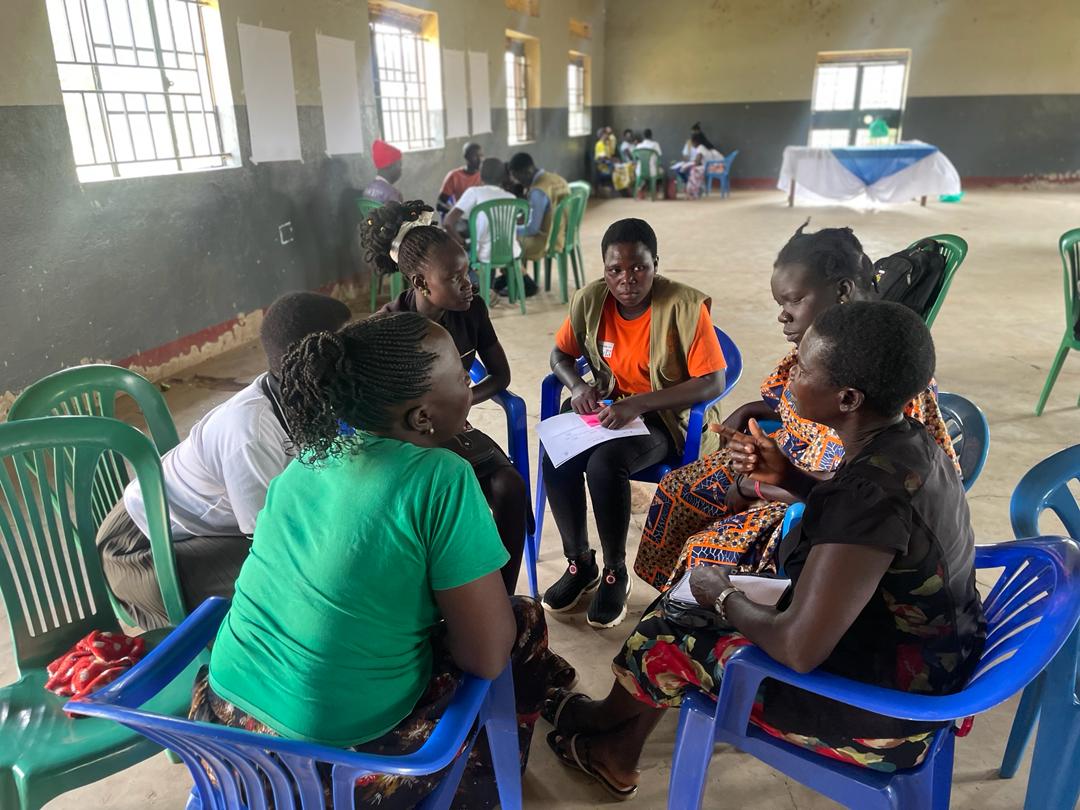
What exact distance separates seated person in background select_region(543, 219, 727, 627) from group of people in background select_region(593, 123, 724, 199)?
411 inches

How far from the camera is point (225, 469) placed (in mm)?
1396

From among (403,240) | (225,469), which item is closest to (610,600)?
(225,469)

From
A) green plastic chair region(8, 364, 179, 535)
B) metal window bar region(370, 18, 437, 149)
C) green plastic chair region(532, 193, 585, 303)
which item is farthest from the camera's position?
metal window bar region(370, 18, 437, 149)

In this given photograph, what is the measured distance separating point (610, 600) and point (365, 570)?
1.24 metres

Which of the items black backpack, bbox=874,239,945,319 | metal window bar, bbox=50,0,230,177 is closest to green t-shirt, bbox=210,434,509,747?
black backpack, bbox=874,239,945,319

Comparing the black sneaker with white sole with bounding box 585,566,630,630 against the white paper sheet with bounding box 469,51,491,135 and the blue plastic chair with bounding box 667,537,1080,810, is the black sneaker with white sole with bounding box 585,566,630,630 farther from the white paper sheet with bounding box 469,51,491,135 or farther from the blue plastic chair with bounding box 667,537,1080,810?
the white paper sheet with bounding box 469,51,491,135

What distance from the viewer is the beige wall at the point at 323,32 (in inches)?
126

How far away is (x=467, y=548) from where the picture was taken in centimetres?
99

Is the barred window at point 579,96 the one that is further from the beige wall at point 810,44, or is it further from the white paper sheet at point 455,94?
the white paper sheet at point 455,94

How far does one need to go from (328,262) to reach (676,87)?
9.61 meters

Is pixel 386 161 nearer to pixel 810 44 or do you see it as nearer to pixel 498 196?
pixel 498 196

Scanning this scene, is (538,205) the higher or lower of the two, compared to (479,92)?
lower

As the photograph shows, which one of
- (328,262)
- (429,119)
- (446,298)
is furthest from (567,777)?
(429,119)

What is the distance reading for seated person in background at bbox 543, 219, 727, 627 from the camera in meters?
2.05
